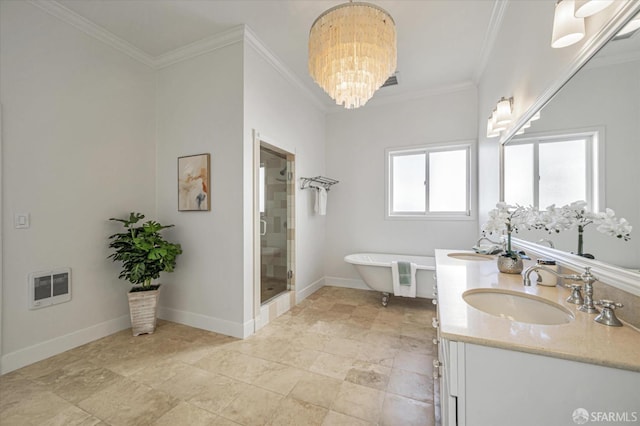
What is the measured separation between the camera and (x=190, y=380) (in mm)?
1762

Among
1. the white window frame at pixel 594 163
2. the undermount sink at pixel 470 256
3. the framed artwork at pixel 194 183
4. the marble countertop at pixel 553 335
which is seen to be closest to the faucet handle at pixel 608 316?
the marble countertop at pixel 553 335

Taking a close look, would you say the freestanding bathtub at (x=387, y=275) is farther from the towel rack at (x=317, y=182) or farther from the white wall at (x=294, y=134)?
the towel rack at (x=317, y=182)

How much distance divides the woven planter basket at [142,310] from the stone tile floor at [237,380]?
10cm

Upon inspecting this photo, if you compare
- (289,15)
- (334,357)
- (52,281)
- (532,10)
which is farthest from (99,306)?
(532,10)

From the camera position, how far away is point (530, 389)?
72cm

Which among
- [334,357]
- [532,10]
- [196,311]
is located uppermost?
[532,10]

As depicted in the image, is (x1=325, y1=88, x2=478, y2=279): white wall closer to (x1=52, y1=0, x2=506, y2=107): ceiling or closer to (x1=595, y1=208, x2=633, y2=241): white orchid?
(x1=52, y1=0, x2=506, y2=107): ceiling

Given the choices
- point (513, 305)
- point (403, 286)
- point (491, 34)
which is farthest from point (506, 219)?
point (491, 34)

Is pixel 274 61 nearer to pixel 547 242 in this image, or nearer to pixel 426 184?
pixel 426 184

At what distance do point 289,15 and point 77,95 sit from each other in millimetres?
2036

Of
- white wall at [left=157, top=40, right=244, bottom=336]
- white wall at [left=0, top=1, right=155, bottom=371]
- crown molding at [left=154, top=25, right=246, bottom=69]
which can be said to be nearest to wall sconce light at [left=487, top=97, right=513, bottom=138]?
white wall at [left=157, top=40, right=244, bottom=336]

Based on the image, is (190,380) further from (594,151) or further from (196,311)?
(594,151)

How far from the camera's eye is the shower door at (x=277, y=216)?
3174 mm

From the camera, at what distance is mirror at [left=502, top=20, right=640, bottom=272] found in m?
0.82
